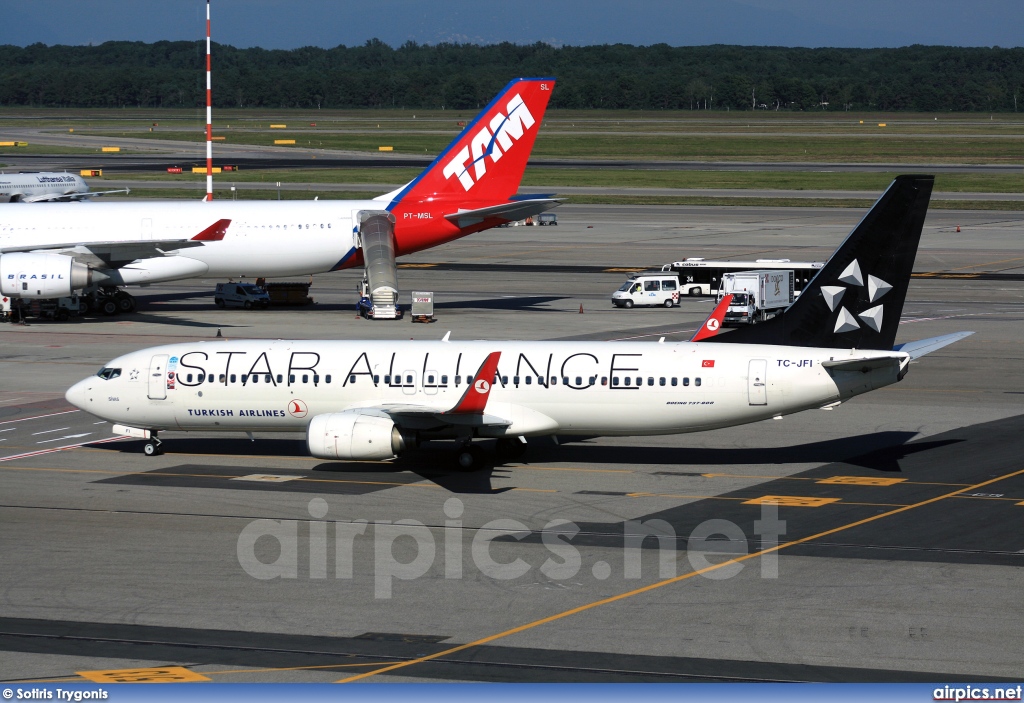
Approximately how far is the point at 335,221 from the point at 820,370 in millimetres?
41135

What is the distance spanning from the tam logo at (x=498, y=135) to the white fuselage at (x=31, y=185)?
245 feet

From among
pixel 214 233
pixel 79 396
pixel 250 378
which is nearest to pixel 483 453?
pixel 250 378

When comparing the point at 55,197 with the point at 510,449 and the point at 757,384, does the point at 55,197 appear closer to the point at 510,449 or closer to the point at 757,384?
the point at 510,449

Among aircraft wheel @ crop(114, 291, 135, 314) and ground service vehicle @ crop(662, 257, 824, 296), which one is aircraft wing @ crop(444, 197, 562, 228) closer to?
ground service vehicle @ crop(662, 257, 824, 296)

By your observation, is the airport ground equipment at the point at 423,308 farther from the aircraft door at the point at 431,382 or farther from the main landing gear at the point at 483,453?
the aircraft door at the point at 431,382

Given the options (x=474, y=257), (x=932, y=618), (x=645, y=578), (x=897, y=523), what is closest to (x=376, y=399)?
(x=645, y=578)

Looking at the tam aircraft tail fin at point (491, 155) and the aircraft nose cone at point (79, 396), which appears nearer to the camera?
the aircraft nose cone at point (79, 396)

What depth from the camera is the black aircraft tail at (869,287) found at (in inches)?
1478

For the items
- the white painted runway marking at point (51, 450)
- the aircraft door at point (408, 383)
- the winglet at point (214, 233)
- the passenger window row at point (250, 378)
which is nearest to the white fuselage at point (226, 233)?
the winglet at point (214, 233)

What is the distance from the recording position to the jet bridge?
68.6m

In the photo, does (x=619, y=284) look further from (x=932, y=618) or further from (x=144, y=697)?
(x=144, y=697)

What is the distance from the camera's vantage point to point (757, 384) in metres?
37.0

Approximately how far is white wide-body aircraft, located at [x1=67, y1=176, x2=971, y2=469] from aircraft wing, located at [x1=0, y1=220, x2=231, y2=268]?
29.2 metres

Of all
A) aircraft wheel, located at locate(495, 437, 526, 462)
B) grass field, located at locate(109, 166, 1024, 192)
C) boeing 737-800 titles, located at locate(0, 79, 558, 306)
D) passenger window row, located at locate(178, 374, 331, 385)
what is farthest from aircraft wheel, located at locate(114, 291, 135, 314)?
grass field, located at locate(109, 166, 1024, 192)
